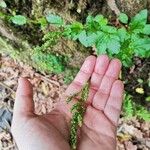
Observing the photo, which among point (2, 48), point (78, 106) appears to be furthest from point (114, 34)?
point (2, 48)

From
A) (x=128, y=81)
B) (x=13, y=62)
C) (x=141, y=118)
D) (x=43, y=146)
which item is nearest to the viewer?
(x=43, y=146)

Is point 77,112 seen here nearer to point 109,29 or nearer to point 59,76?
point 109,29

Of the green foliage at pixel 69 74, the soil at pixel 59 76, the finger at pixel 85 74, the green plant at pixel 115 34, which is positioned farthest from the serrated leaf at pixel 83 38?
the green foliage at pixel 69 74

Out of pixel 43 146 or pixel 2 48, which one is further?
pixel 2 48

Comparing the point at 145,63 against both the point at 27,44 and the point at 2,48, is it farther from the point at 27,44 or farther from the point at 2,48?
the point at 2,48

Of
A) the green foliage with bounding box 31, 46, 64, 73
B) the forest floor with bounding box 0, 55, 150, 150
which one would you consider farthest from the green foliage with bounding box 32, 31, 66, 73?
the forest floor with bounding box 0, 55, 150, 150

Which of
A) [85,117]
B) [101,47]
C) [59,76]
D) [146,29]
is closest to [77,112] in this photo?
[85,117]

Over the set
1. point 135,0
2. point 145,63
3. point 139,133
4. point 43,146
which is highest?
point 135,0
